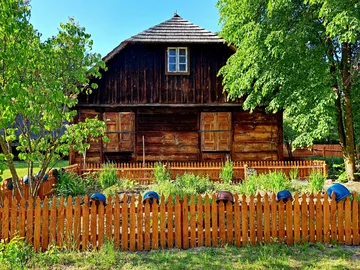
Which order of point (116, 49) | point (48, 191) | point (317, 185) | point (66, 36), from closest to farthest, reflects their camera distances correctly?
point (66, 36)
point (317, 185)
point (48, 191)
point (116, 49)

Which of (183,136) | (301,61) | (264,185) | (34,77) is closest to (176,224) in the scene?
(34,77)

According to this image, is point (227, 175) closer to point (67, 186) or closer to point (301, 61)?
point (301, 61)

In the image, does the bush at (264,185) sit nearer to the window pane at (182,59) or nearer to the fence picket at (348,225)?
the fence picket at (348,225)

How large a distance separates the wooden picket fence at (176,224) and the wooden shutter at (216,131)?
349 inches

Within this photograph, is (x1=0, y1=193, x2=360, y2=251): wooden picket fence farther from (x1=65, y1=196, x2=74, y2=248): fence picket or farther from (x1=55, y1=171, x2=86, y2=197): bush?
(x1=55, y1=171, x2=86, y2=197): bush

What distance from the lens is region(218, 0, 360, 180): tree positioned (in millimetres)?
9469

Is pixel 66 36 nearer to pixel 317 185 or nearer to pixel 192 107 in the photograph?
pixel 317 185

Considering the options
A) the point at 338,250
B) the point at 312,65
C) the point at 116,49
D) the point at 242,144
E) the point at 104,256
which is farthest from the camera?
the point at 242,144

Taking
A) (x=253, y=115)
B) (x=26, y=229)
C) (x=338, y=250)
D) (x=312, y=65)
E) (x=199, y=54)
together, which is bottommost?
(x=338, y=250)

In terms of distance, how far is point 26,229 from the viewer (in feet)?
14.9

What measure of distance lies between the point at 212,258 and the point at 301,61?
317 inches

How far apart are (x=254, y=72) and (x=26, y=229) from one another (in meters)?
9.28

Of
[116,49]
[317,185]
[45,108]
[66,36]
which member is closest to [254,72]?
[317,185]

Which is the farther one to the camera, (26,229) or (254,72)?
(254,72)
